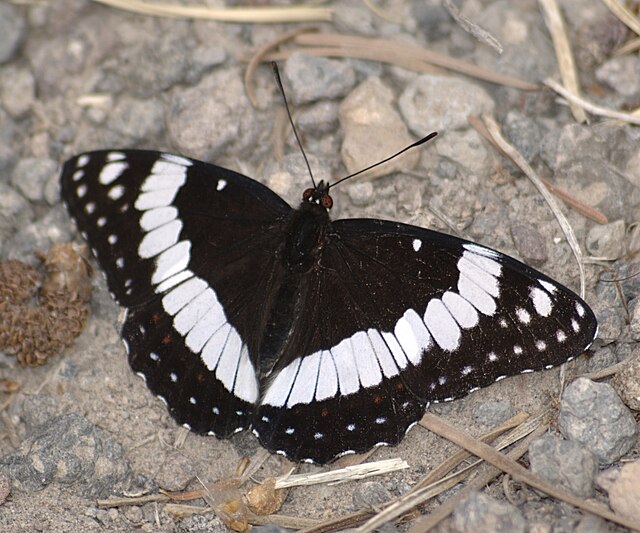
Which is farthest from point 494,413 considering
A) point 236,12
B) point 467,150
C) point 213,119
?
point 236,12

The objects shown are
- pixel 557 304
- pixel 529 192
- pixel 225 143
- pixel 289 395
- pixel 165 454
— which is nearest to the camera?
pixel 557 304

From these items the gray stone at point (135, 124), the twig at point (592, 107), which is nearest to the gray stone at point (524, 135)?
the twig at point (592, 107)

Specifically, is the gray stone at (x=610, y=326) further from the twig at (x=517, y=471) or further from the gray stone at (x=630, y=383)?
the twig at (x=517, y=471)

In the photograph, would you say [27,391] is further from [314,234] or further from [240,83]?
[240,83]

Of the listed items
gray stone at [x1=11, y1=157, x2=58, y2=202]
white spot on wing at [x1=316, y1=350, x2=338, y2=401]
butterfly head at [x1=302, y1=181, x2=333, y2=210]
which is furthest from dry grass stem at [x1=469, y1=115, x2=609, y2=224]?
gray stone at [x1=11, y1=157, x2=58, y2=202]

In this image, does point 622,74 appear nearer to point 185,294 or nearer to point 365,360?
point 365,360

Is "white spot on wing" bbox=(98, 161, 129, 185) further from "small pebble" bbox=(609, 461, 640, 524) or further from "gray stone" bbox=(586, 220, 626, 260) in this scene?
"small pebble" bbox=(609, 461, 640, 524)

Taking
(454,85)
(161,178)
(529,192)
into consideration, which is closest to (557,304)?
(529,192)
